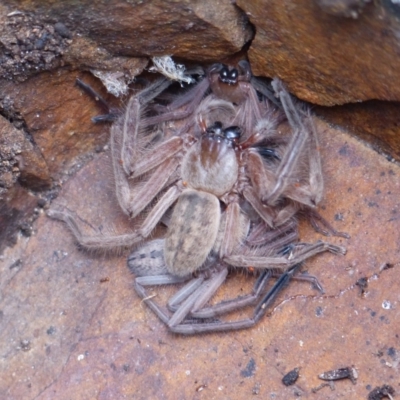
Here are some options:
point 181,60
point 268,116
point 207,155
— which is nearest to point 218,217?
point 207,155

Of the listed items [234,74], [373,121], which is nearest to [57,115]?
[234,74]

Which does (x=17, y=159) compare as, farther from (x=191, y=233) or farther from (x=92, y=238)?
(x=191, y=233)

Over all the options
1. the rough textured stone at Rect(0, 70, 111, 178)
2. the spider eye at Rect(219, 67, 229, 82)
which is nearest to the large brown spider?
the spider eye at Rect(219, 67, 229, 82)

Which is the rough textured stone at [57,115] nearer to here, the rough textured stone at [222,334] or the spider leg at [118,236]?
the spider leg at [118,236]

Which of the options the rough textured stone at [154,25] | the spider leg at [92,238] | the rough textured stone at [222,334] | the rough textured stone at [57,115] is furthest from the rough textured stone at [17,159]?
the rough textured stone at [154,25]

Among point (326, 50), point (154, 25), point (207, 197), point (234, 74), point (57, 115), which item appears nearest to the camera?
point (326, 50)

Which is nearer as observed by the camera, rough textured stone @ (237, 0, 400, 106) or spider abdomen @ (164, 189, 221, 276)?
rough textured stone @ (237, 0, 400, 106)

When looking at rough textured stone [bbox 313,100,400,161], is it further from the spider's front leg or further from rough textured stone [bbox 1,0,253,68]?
rough textured stone [bbox 1,0,253,68]
